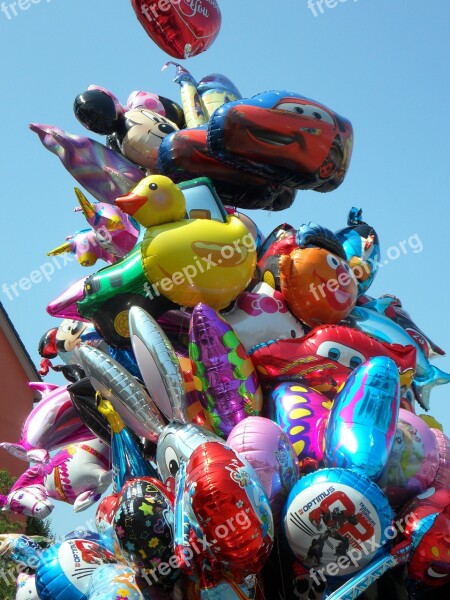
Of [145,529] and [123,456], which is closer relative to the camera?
[145,529]

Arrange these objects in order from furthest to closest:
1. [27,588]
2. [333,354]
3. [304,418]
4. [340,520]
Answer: [27,588] < [333,354] < [304,418] < [340,520]

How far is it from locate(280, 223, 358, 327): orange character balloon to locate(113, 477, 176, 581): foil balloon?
1.68 meters

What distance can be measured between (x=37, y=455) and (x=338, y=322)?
7.64 ft

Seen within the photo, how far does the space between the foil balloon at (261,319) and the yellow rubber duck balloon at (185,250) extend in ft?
0.46

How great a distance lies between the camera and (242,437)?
4.90 m

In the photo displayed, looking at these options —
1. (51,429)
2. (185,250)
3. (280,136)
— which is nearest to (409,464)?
(185,250)

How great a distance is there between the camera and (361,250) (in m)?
6.75

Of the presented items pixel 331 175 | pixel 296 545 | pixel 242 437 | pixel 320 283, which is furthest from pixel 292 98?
pixel 296 545

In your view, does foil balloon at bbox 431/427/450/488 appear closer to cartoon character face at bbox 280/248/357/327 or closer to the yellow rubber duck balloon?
cartoon character face at bbox 280/248/357/327

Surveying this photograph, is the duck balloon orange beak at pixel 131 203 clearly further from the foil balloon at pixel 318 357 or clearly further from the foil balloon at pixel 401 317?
the foil balloon at pixel 401 317

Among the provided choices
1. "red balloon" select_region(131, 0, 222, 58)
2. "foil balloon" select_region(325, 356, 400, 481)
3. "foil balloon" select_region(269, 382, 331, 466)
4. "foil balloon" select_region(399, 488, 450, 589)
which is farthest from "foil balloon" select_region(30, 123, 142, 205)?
"foil balloon" select_region(399, 488, 450, 589)

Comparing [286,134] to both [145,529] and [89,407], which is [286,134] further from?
[145,529]

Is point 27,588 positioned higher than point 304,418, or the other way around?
point 304,418

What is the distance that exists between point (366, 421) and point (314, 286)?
4.20 ft
